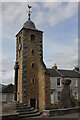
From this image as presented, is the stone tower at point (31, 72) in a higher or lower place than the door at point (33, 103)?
higher

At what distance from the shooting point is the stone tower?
25.4m

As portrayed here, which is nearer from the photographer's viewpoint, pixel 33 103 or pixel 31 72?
pixel 33 103

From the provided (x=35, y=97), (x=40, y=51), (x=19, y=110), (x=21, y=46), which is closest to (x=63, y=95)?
(x=19, y=110)

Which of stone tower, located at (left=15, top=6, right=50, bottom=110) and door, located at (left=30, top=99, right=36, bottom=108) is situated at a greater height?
stone tower, located at (left=15, top=6, right=50, bottom=110)

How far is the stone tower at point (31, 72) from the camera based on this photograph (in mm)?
25438

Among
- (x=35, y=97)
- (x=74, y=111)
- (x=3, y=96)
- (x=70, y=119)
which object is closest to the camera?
(x=70, y=119)

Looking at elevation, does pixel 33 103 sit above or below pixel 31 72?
below

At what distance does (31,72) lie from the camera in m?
26.3

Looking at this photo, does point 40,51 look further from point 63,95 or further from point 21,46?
point 63,95

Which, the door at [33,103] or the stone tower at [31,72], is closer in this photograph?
the stone tower at [31,72]

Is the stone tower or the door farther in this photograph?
the door

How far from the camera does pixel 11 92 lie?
1510 inches

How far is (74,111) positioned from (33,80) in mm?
9260

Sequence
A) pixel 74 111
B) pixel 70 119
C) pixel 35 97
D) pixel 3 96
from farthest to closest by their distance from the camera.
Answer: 1. pixel 3 96
2. pixel 35 97
3. pixel 74 111
4. pixel 70 119
